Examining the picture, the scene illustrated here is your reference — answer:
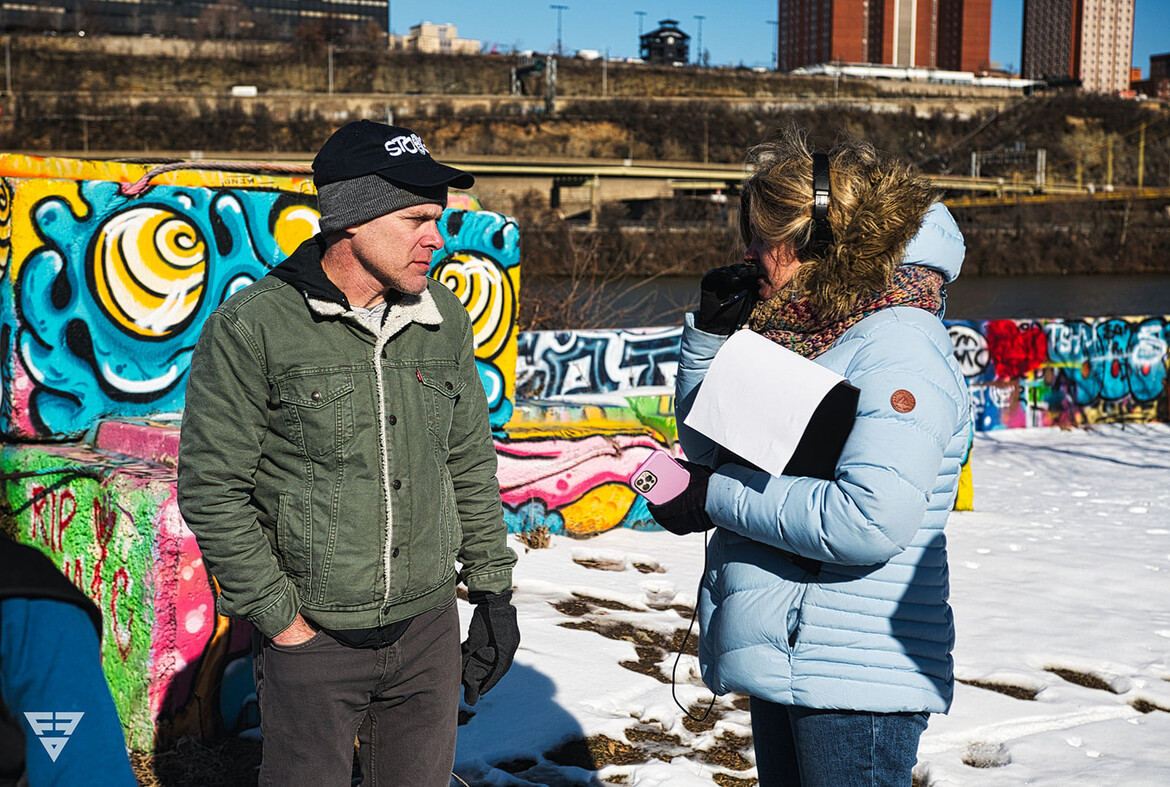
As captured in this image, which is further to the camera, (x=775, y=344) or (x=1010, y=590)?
(x=1010, y=590)

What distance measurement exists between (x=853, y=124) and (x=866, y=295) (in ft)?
260

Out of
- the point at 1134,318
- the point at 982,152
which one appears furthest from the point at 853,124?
the point at 1134,318

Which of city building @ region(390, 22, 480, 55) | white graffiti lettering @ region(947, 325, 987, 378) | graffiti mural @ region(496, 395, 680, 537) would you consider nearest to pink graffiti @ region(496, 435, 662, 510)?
graffiti mural @ region(496, 395, 680, 537)

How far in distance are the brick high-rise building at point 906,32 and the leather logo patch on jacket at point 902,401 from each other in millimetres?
146929

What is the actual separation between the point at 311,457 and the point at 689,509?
0.83 meters

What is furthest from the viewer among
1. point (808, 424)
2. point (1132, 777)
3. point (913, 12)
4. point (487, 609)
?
point (913, 12)

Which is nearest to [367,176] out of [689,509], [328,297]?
[328,297]

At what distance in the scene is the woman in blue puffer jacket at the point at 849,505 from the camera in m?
2.09

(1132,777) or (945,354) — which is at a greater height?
(945,354)

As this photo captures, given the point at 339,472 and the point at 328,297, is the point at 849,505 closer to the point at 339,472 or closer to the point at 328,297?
the point at 339,472

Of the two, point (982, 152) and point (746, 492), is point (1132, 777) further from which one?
point (982, 152)

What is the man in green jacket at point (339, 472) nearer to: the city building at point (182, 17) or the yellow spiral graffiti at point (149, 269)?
the yellow spiral graffiti at point (149, 269)

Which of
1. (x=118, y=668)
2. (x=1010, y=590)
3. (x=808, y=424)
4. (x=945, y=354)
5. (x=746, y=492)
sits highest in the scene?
(x=945, y=354)

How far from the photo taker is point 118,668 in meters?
3.92
